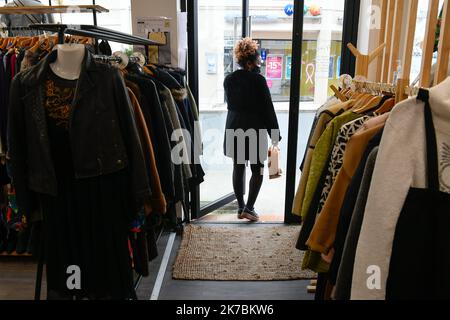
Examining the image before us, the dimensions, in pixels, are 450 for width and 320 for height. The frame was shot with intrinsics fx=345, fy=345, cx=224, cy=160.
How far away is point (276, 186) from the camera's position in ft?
14.0

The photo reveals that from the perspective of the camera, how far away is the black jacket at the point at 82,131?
4.33ft

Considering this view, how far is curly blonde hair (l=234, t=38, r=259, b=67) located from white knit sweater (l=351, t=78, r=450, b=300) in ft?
7.19

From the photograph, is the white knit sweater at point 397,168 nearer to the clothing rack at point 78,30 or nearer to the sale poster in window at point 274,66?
the clothing rack at point 78,30

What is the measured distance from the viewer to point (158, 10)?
262 cm

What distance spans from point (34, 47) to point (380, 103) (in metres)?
1.80

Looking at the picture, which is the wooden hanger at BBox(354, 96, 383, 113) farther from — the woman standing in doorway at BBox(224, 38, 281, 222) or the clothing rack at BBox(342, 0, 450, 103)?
the woman standing in doorway at BBox(224, 38, 281, 222)

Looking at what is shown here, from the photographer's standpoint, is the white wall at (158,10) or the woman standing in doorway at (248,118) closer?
the white wall at (158,10)

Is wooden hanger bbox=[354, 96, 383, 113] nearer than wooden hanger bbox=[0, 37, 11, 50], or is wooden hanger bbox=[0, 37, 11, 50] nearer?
wooden hanger bbox=[354, 96, 383, 113]

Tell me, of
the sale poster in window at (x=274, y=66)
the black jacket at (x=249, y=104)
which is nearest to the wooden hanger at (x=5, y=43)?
the black jacket at (x=249, y=104)

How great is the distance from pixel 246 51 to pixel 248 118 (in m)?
0.57

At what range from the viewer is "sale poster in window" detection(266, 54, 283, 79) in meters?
4.29

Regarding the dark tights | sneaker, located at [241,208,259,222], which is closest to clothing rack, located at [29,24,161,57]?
the dark tights

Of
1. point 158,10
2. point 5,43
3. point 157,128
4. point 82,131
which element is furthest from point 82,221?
point 158,10

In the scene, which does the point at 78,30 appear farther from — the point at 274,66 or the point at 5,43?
the point at 274,66
